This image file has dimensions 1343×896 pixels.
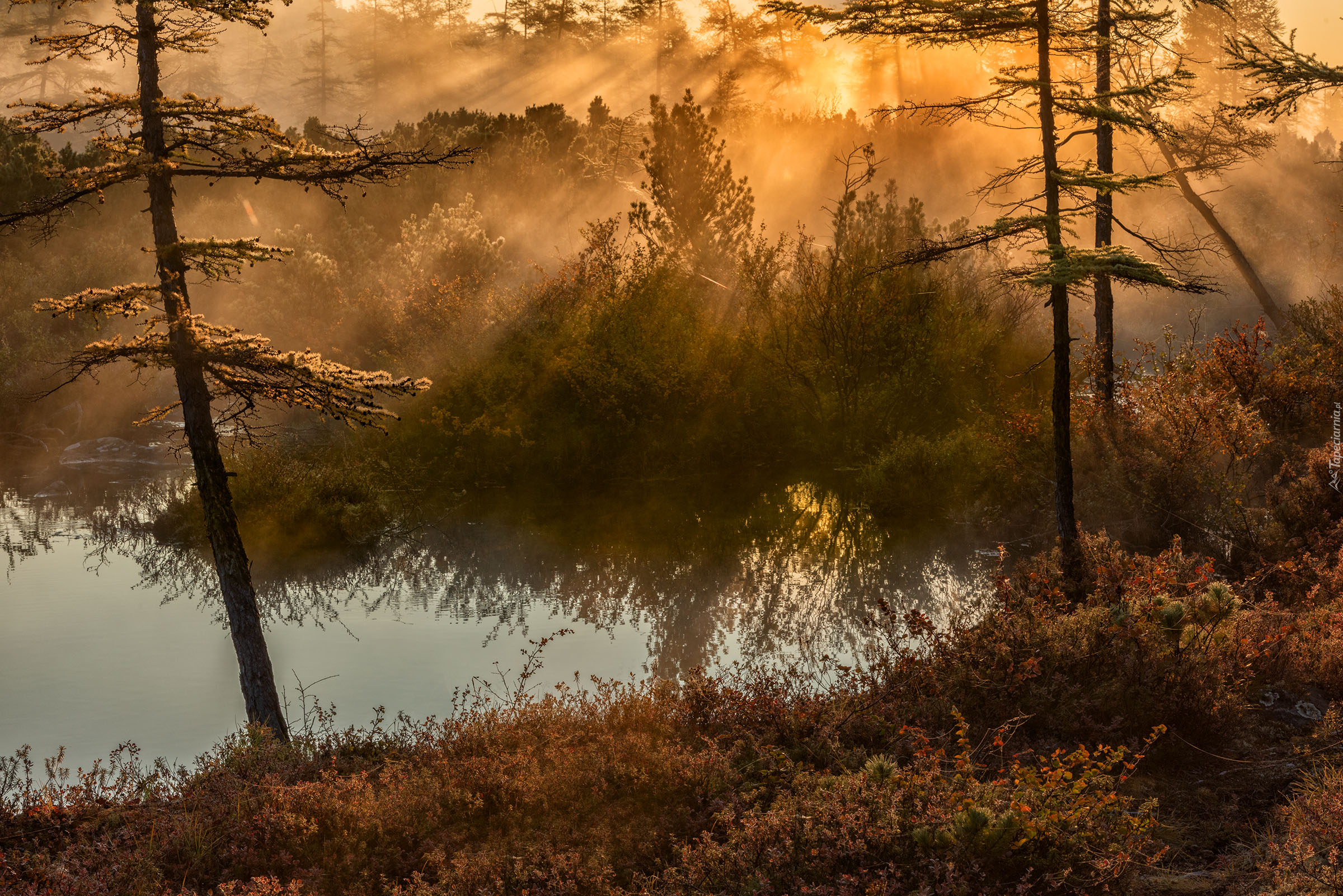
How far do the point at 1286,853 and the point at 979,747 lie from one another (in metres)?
2.75

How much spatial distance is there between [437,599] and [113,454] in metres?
18.1

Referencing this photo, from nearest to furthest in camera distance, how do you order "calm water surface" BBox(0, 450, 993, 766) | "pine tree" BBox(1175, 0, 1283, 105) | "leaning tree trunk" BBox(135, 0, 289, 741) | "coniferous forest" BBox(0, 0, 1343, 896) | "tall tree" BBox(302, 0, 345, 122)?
"coniferous forest" BBox(0, 0, 1343, 896) < "leaning tree trunk" BBox(135, 0, 289, 741) < "calm water surface" BBox(0, 450, 993, 766) < "pine tree" BBox(1175, 0, 1283, 105) < "tall tree" BBox(302, 0, 345, 122)

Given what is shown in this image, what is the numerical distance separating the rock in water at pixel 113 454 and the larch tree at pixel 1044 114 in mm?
24307

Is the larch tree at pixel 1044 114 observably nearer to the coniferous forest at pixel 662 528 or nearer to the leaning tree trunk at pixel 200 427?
the coniferous forest at pixel 662 528

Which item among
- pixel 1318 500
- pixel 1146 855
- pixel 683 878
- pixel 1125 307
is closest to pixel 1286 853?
pixel 1146 855

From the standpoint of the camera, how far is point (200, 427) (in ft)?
30.0

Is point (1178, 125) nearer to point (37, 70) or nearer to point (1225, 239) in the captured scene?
point (1225, 239)

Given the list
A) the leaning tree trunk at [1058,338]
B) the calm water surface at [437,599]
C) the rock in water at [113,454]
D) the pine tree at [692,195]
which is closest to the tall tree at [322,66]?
the rock in water at [113,454]

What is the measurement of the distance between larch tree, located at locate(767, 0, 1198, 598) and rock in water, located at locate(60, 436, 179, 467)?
2431 centimetres

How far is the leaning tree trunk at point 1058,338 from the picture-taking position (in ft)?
34.7

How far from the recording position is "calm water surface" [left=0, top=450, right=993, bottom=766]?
37.9 ft

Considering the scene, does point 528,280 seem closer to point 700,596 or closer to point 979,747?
point 700,596


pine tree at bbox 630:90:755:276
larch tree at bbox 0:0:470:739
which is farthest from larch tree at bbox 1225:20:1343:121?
pine tree at bbox 630:90:755:276

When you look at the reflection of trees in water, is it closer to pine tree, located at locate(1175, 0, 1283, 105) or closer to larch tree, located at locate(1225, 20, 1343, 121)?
larch tree, located at locate(1225, 20, 1343, 121)
